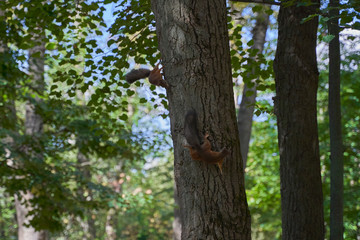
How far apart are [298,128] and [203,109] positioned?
213cm

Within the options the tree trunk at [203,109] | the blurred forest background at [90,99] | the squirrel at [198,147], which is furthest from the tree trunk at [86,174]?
the squirrel at [198,147]

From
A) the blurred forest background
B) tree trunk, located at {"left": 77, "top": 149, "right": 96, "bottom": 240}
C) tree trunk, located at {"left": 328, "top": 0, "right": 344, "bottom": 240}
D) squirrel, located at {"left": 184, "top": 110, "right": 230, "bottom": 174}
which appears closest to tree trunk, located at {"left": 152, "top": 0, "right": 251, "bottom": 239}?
squirrel, located at {"left": 184, "top": 110, "right": 230, "bottom": 174}

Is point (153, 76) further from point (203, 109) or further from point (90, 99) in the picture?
point (90, 99)

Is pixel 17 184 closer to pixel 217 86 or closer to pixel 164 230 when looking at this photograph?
pixel 217 86

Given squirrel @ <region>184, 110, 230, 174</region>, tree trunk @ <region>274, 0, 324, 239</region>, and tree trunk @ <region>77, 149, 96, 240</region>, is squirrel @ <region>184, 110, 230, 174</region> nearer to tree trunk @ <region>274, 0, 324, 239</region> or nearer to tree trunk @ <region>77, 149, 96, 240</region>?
tree trunk @ <region>274, 0, 324, 239</region>

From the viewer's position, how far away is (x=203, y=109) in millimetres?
2674

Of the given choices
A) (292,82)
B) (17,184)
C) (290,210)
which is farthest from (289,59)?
(17,184)

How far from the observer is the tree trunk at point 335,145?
4.76m

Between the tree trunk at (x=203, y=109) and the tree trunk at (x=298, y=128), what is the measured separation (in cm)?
186

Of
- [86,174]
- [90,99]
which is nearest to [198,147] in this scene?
[90,99]

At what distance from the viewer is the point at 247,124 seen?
765 centimetres

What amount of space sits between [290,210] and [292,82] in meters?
1.32

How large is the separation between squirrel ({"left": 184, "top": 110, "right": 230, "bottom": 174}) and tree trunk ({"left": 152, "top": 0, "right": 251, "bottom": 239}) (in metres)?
0.05

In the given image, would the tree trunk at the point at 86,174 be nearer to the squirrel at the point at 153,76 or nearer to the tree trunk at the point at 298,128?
the tree trunk at the point at 298,128
